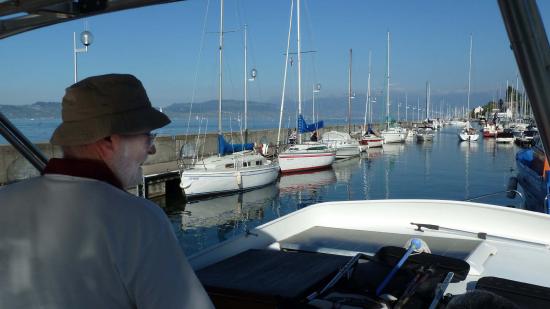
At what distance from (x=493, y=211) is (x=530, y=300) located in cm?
269

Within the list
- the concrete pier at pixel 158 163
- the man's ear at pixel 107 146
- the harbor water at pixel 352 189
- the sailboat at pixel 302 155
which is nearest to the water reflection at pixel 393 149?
the harbor water at pixel 352 189

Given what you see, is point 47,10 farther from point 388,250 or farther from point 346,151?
point 346,151

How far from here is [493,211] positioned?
560 centimetres

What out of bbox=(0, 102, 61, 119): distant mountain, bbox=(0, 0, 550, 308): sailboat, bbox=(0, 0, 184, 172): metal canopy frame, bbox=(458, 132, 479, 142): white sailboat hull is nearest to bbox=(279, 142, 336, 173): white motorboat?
bbox=(0, 102, 61, 119): distant mountain

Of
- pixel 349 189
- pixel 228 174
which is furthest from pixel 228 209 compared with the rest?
pixel 349 189

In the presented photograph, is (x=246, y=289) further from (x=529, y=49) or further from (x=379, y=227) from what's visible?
(x=379, y=227)

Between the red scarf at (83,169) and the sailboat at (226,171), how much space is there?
21.2 m

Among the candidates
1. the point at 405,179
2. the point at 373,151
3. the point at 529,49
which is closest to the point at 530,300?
the point at 529,49

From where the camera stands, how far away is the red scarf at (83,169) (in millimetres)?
1365

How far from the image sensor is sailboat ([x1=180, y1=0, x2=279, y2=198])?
22.7 m

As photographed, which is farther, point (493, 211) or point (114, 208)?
point (493, 211)

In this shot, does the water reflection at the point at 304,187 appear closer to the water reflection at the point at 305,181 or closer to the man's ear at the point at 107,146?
the water reflection at the point at 305,181

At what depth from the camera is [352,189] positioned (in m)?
26.7

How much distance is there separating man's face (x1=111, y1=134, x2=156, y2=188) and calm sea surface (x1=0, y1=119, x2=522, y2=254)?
930cm
